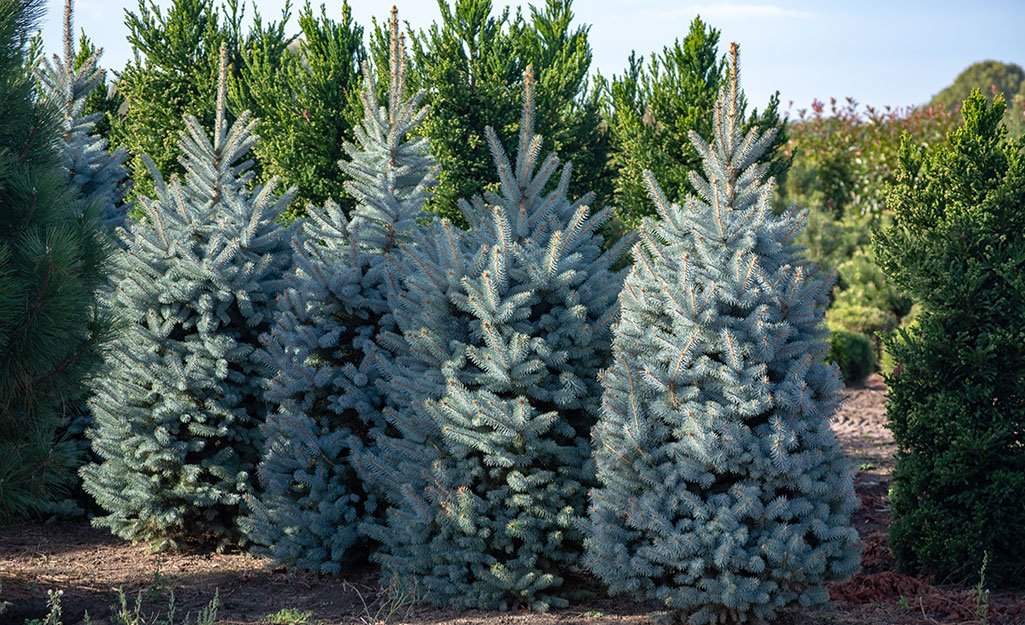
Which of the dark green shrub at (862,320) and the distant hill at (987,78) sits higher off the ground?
the distant hill at (987,78)

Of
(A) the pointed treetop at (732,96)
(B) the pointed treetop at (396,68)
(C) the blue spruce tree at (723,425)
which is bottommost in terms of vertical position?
(C) the blue spruce tree at (723,425)

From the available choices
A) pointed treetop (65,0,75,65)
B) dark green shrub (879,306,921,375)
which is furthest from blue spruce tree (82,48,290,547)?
dark green shrub (879,306,921,375)

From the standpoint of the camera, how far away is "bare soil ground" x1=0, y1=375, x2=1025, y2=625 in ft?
15.6

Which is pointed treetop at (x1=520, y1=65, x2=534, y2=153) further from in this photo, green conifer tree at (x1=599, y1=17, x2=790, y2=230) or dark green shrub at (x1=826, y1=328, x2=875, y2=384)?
dark green shrub at (x1=826, y1=328, x2=875, y2=384)

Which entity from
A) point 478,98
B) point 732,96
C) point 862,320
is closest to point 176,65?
point 478,98

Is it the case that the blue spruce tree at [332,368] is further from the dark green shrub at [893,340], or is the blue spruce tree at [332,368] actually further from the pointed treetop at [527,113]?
the dark green shrub at [893,340]

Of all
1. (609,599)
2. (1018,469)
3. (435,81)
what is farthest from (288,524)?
(435,81)

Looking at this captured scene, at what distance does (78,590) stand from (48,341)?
1.81 metres

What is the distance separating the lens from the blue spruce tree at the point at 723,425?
13.8ft

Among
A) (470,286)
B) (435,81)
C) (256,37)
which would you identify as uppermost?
(256,37)

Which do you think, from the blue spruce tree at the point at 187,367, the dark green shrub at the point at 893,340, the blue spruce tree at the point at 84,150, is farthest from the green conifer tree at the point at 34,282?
the dark green shrub at the point at 893,340

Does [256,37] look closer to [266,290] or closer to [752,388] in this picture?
[266,290]

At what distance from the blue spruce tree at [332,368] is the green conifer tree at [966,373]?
11.4ft

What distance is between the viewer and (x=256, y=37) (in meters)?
11.4
